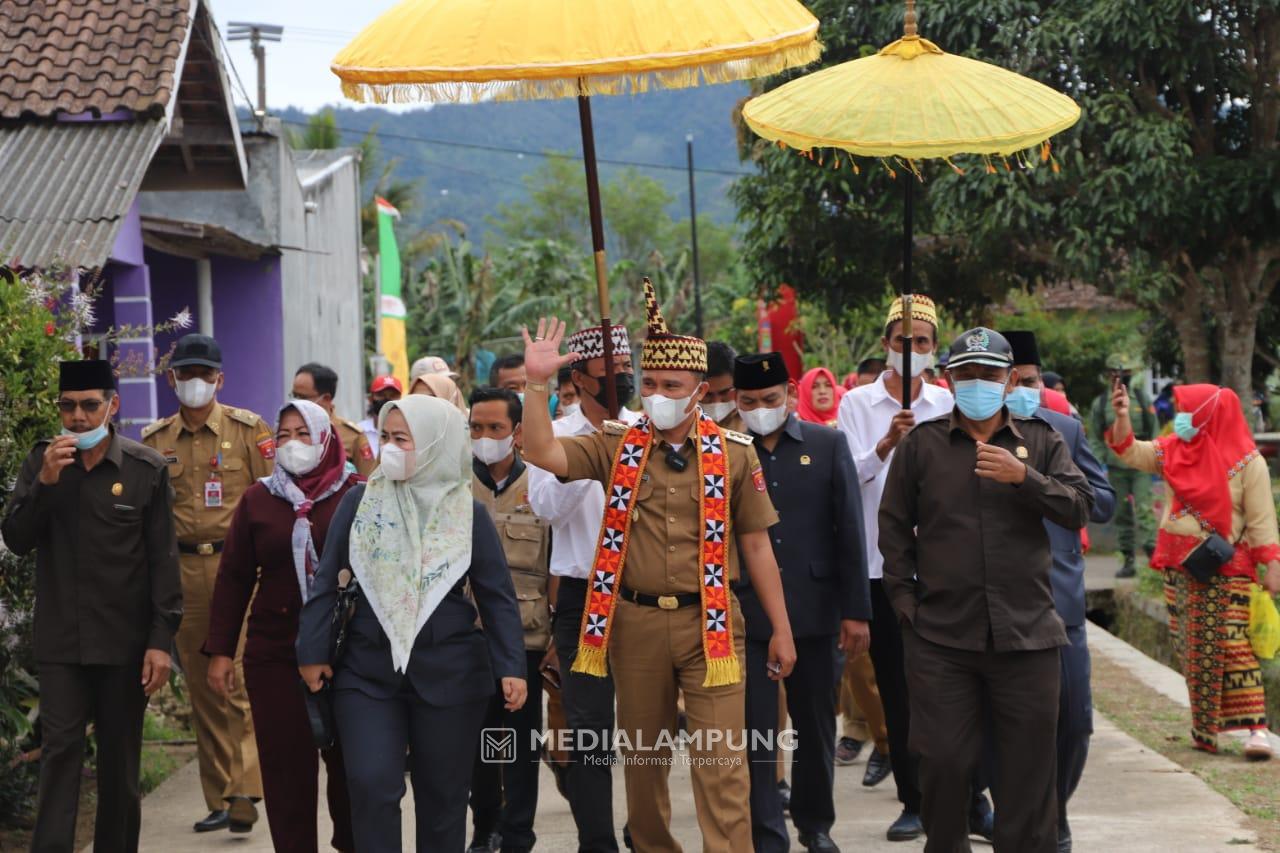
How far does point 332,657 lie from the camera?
5684mm

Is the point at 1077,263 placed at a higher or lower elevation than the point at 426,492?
higher

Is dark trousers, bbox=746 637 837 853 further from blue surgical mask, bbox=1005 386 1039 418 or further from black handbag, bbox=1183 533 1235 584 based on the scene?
black handbag, bbox=1183 533 1235 584

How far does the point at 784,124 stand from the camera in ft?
22.2

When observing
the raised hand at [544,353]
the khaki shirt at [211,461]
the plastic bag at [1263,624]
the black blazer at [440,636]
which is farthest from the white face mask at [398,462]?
the plastic bag at [1263,624]

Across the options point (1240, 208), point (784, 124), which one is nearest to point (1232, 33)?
point (1240, 208)

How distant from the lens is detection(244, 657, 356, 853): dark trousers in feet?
21.0

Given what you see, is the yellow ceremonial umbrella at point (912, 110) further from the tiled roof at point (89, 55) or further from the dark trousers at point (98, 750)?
the tiled roof at point (89, 55)

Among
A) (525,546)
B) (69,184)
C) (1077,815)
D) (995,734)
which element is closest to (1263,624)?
(1077,815)

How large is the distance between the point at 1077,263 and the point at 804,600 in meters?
13.0

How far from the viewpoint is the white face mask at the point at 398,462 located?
226 inches

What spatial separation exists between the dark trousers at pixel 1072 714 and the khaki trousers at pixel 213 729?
3660mm

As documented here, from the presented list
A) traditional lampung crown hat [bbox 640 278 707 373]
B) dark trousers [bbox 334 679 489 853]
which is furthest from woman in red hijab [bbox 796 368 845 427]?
dark trousers [bbox 334 679 489 853]

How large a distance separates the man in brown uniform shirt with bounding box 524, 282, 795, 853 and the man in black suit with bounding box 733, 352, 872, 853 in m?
0.68

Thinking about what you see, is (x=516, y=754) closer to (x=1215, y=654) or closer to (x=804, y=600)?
(x=804, y=600)
